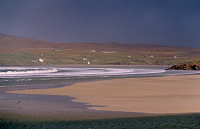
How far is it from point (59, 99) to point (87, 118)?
21.8ft

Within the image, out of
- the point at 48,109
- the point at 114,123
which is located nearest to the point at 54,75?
the point at 48,109

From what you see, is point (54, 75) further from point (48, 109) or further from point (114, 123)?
point (114, 123)

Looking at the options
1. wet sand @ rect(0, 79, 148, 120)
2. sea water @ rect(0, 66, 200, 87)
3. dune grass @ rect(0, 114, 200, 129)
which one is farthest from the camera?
sea water @ rect(0, 66, 200, 87)

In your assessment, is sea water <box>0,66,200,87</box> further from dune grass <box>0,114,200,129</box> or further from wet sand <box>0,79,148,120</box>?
dune grass <box>0,114,200,129</box>

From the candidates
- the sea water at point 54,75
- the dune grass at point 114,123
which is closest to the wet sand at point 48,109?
the dune grass at point 114,123

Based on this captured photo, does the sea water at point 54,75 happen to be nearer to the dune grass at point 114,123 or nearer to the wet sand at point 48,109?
the wet sand at point 48,109

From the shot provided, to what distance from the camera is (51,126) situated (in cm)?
1536

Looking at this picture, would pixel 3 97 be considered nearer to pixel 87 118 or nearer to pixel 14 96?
pixel 14 96

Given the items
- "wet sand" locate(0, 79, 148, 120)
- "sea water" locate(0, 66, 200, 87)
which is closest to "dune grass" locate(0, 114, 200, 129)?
"wet sand" locate(0, 79, 148, 120)

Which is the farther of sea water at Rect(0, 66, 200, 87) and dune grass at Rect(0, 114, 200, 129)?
sea water at Rect(0, 66, 200, 87)

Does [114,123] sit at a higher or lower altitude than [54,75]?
lower

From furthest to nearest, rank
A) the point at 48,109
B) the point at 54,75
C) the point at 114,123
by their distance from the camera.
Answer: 1. the point at 54,75
2. the point at 48,109
3. the point at 114,123

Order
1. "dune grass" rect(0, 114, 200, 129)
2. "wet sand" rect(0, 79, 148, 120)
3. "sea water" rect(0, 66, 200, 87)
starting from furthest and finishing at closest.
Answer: "sea water" rect(0, 66, 200, 87) → "wet sand" rect(0, 79, 148, 120) → "dune grass" rect(0, 114, 200, 129)

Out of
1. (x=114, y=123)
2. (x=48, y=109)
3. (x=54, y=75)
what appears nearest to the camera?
(x=114, y=123)
